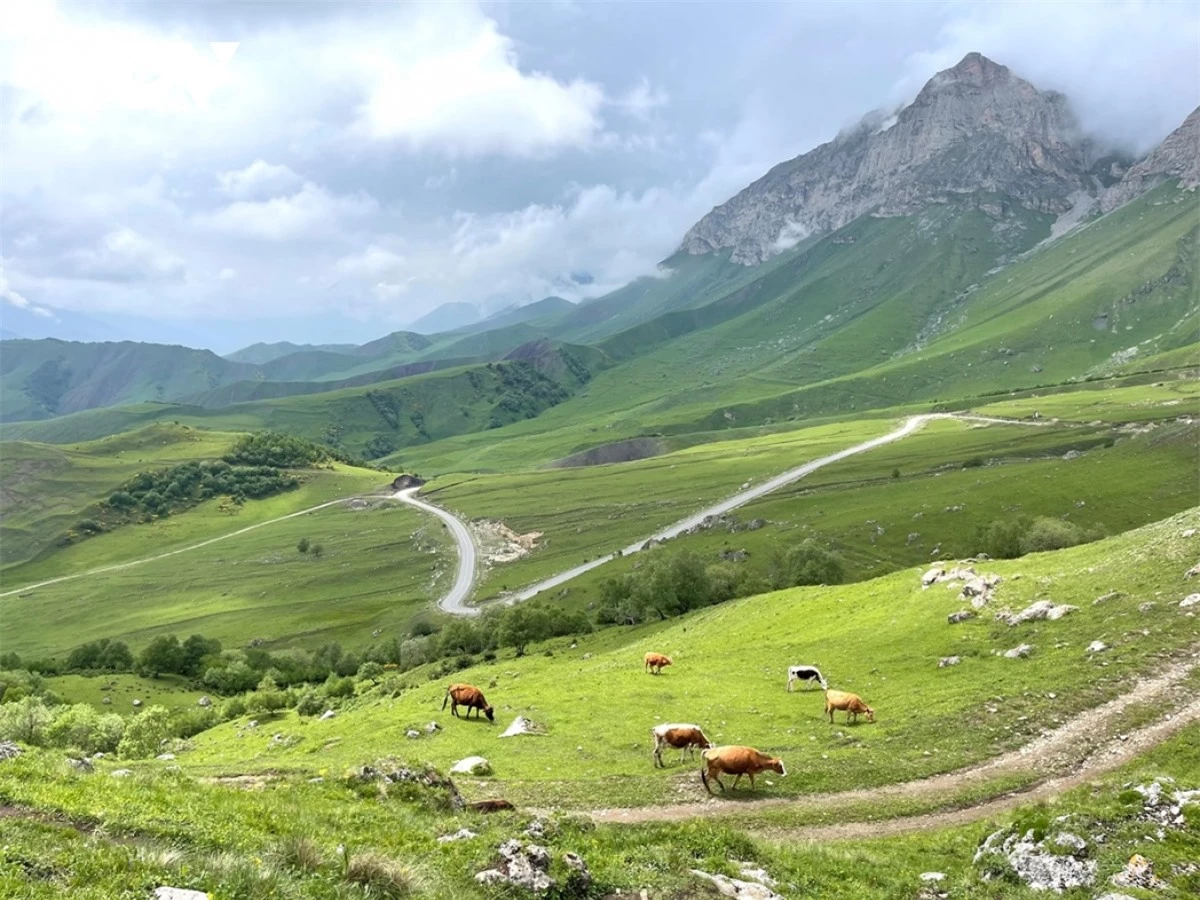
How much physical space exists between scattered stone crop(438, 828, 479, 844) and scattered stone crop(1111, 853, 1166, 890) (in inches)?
572

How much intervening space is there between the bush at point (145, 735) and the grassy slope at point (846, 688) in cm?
442

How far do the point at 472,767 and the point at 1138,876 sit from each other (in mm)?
23878

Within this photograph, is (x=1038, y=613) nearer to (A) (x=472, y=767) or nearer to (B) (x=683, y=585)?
(A) (x=472, y=767)

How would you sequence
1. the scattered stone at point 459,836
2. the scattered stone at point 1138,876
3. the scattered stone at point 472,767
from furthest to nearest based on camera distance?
1. the scattered stone at point 472,767
2. the scattered stone at point 459,836
3. the scattered stone at point 1138,876

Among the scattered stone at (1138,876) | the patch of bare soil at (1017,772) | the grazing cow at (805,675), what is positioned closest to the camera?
the scattered stone at (1138,876)

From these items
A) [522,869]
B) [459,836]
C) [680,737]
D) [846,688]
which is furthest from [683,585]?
[522,869]

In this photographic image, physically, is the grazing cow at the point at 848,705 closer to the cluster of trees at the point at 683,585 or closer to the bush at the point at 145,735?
the bush at the point at 145,735

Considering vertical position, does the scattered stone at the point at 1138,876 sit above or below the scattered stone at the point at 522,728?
above

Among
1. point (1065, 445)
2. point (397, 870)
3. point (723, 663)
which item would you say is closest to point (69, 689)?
point (723, 663)

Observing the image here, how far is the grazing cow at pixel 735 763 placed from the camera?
24891 mm

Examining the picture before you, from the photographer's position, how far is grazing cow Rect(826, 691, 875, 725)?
31.8m

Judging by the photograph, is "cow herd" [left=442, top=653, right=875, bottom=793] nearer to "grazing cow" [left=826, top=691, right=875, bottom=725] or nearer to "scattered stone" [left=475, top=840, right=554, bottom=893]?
"grazing cow" [left=826, top=691, right=875, bottom=725]

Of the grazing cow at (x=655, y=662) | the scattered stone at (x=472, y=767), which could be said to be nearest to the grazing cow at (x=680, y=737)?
the scattered stone at (x=472, y=767)

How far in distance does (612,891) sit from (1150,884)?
1173cm
